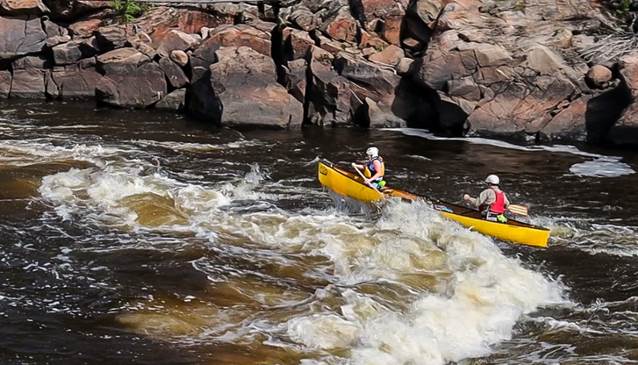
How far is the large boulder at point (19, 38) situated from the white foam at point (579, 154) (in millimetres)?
12460

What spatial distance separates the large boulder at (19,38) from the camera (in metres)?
26.0

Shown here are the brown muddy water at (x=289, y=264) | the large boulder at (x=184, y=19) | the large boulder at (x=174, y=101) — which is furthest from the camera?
the large boulder at (x=184, y=19)

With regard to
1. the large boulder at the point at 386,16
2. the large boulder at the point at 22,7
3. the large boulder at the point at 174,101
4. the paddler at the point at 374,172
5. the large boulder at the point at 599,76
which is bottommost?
the large boulder at the point at 174,101

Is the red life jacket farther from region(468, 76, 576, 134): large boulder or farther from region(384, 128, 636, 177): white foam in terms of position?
region(468, 76, 576, 134): large boulder

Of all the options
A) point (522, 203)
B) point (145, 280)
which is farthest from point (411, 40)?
point (145, 280)

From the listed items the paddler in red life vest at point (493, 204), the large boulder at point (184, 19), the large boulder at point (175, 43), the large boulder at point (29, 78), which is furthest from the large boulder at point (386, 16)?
the paddler in red life vest at point (493, 204)

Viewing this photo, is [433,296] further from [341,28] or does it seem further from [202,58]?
[202,58]

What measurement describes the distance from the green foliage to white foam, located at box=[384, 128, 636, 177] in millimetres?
10292

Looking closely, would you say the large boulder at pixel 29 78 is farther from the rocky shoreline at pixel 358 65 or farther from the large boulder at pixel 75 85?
the large boulder at pixel 75 85

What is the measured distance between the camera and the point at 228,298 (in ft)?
33.8

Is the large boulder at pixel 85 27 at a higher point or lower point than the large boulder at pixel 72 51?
higher

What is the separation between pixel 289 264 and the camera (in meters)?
11.8

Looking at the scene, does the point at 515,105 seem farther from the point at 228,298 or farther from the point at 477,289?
the point at 228,298

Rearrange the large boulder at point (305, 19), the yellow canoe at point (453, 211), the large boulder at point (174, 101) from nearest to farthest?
the yellow canoe at point (453, 211) < the large boulder at point (174, 101) < the large boulder at point (305, 19)
